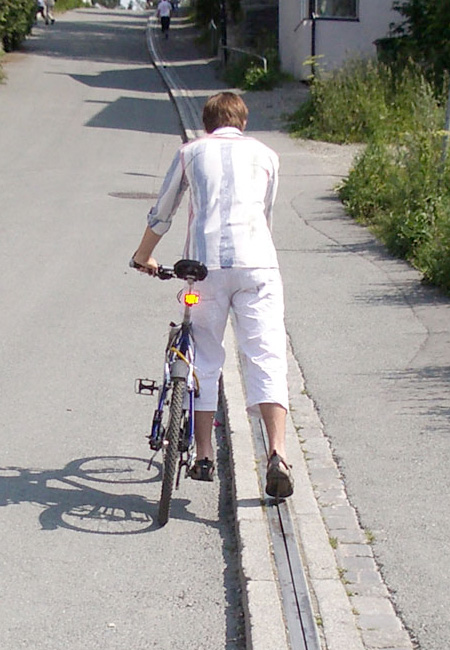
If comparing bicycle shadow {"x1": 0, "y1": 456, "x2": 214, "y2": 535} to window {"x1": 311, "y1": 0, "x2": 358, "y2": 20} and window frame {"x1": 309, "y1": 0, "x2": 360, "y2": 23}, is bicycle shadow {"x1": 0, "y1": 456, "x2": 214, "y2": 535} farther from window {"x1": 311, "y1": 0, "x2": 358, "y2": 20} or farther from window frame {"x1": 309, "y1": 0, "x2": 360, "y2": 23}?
window {"x1": 311, "y1": 0, "x2": 358, "y2": 20}

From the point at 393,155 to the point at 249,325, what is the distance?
10.5 metres

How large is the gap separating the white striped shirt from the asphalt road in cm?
127

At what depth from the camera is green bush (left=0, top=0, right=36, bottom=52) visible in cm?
3446

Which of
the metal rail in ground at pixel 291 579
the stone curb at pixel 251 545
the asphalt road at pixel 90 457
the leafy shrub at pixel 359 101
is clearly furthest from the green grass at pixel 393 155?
the metal rail in ground at pixel 291 579

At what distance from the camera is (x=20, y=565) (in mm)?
4957

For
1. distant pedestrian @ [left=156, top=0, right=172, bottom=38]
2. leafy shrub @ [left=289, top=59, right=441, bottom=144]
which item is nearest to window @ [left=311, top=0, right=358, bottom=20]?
leafy shrub @ [left=289, top=59, right=441, bottom=144]

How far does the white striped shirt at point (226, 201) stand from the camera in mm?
5250

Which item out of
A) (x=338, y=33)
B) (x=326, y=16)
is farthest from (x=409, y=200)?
(x=326, y=16)

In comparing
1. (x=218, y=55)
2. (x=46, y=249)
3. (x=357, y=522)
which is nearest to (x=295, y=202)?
(x=46, y=249)

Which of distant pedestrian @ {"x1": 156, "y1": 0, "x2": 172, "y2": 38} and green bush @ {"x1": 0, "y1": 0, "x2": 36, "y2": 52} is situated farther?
distant pedestrian @ {"x1": 156, "y1": 0, "x2": 172, "y2": 38}

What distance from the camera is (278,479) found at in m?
5.29

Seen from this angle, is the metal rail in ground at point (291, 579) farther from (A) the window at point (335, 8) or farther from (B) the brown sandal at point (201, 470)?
(A) the window at point (335, 8)

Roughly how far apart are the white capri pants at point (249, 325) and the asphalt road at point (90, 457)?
2.18ft

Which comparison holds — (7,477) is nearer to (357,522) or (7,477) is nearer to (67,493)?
(67,493)
